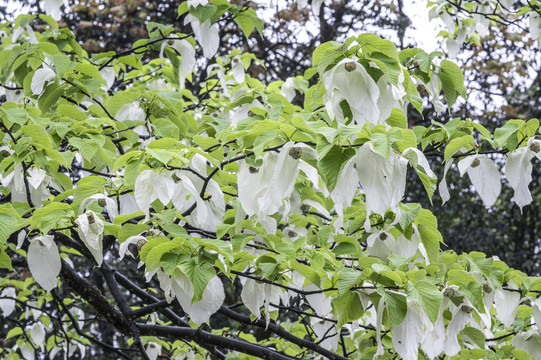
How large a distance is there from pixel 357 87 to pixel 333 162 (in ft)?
0.60

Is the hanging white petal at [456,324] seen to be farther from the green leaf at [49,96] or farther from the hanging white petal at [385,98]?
the green leaf at [49,96]

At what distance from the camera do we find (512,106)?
19.2 feet

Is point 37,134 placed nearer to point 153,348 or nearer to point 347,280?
point 347,280

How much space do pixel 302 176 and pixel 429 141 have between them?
1.24ft

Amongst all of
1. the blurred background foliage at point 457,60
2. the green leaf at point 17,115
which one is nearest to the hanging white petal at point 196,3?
the green leaf at point 17,115

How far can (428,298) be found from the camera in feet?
4.08

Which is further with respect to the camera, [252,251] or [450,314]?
[252,251]

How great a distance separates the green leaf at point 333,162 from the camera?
3.82 ft

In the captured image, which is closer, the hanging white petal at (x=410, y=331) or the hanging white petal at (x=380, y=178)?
the hanging white petal at (x=380, y=178)

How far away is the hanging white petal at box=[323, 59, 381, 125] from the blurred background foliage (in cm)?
421

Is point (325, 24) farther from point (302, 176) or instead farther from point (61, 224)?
point (61, 224)

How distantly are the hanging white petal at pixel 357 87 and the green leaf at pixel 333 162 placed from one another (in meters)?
0.11

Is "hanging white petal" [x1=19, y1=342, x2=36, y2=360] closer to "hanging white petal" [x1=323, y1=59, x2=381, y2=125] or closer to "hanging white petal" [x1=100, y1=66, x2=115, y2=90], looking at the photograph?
"hanging white petal" [x1=100, y1=66, x2=115, y2=90]

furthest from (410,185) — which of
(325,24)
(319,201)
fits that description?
(319,201)
